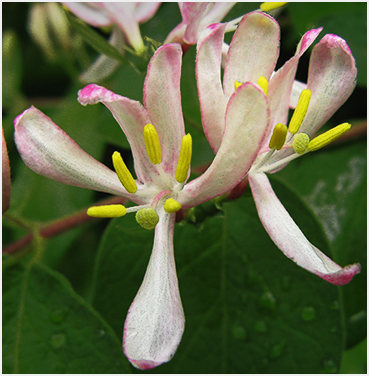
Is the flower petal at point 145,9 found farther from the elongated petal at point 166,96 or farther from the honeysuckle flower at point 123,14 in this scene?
the elongated petal at point 166,96

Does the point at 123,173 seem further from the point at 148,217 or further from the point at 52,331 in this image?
the point at 52,331

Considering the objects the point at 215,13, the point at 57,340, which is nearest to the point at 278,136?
the point at 215,13

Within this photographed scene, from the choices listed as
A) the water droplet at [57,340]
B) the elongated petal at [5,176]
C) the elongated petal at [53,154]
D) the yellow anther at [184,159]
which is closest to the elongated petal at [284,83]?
the yellow anther at [184,159]

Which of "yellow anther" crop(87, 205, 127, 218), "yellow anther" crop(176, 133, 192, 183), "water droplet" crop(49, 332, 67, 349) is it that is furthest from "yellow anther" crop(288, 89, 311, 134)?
"water droplet" crop(49, 332, 67, 349)

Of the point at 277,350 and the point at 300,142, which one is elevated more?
the point at 300,142

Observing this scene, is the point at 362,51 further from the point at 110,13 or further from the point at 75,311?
the point at 75,311

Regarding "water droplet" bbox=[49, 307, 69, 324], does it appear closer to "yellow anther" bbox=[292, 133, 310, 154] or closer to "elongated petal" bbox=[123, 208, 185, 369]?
"elongated petal" bbox=[123, 208, 185, 369]

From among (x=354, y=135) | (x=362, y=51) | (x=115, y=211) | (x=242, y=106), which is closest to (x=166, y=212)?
(x=115, y=211)
